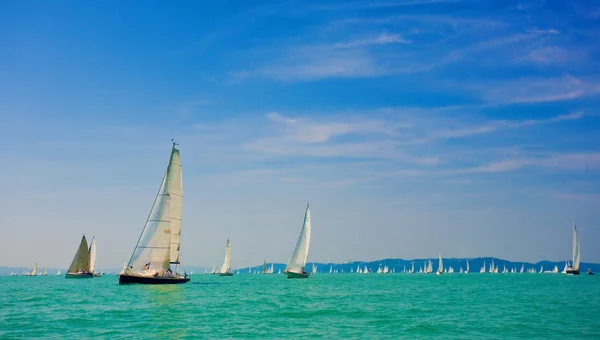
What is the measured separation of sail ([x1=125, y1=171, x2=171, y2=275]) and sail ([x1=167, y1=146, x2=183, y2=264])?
63 cm

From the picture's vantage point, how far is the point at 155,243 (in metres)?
60.5

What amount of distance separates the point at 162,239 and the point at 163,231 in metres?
0.96

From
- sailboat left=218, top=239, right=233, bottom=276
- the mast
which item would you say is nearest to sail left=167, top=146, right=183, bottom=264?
the mast

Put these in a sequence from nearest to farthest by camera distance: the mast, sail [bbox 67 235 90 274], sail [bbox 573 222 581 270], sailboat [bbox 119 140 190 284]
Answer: sailboat [bbox 119 140 190 284]
sail [bbox 67 235 90 274]
the mast
sail [bbox 573 222 581 270]

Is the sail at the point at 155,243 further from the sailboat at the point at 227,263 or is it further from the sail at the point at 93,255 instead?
the sailboat at the point at 227,263

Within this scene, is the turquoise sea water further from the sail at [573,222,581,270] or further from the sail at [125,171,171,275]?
the sail at [573,222,581,270]

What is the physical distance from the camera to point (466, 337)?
25766 mm

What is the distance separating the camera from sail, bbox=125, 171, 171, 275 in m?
59.6

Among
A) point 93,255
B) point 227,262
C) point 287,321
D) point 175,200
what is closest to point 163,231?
point 175,200

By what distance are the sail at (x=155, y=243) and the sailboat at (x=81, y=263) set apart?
51.8 m

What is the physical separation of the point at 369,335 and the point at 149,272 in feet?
130

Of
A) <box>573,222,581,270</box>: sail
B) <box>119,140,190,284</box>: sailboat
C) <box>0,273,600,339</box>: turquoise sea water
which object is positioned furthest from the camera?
<box>573,222,581,270</box>: sail

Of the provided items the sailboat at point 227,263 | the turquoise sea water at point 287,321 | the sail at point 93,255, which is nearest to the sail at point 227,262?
the sailboat at point 227,263

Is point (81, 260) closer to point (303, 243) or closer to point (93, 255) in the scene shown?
point (93, 255)
